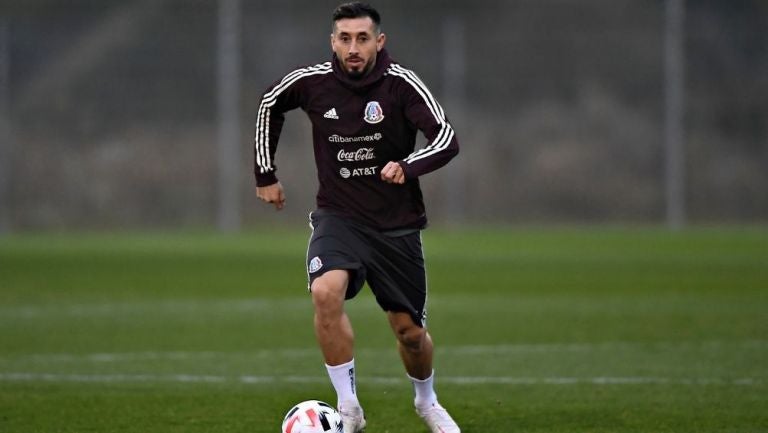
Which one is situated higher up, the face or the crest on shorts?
the face

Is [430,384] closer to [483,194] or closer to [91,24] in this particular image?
[483,194]

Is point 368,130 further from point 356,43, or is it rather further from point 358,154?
point 356,43

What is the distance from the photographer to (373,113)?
7.55m

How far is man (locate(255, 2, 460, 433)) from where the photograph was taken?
747 centimetres

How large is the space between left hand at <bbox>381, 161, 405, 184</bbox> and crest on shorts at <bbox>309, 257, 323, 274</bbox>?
1.86ft

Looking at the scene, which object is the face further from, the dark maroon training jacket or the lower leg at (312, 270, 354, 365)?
the lower leg at (312, 270, 354, 365)

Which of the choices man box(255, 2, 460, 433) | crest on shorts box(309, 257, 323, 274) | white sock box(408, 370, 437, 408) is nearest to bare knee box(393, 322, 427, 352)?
man box(255, 2, 460, 433)

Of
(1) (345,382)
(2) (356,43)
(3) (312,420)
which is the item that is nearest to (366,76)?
(2) (356,43)

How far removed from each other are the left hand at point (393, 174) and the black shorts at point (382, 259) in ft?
1.53

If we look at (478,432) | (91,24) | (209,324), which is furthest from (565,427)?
(91,24)

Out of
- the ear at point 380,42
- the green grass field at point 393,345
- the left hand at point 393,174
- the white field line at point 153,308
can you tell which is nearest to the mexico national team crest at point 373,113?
the ear at point 380,42

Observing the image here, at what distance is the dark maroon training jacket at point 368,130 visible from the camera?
7.54m

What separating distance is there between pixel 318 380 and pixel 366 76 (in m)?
2.86

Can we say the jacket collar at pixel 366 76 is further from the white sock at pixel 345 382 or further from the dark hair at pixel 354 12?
the white sock at pixel 345 382
